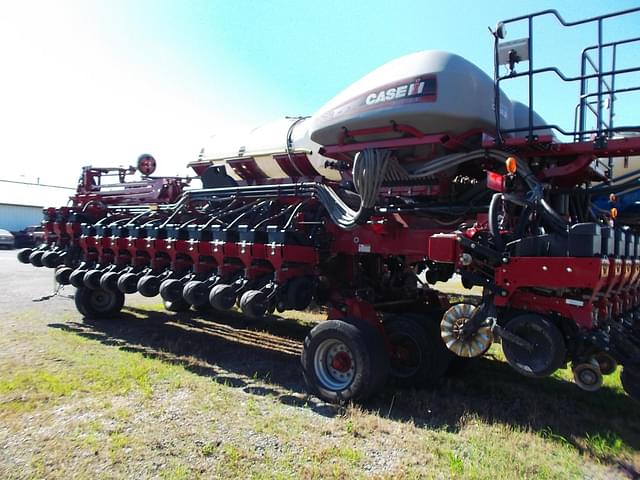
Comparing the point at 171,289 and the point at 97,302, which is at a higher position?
the point at 171,289

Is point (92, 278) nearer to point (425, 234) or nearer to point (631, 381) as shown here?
point (425, 234)

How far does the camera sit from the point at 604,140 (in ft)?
14.1

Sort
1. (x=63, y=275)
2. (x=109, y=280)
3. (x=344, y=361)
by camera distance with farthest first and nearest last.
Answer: (x=63, y=275) → (x=109, y=280) → (x=344, y=361)

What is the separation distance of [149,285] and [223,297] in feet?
5.38

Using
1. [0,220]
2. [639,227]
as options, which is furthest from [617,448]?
[0,220]

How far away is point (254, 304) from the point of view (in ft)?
18.5

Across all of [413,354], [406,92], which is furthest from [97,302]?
[406,92]

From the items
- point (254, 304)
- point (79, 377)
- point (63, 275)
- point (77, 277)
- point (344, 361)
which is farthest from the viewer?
point (63, 275)

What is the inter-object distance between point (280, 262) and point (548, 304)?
9.30 ft

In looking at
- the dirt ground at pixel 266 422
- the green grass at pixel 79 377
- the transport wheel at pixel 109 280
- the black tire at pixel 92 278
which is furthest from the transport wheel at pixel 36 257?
the green grass at pixel 79 377

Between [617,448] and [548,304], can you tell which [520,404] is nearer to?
[617,448]

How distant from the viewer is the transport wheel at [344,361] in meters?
4.76

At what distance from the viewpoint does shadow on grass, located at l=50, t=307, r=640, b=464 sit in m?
4.50

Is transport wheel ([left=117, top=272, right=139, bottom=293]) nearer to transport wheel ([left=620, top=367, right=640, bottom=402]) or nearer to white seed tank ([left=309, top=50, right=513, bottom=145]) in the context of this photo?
white seed tank ([left=309, top=50, right=513, bottom=145])
